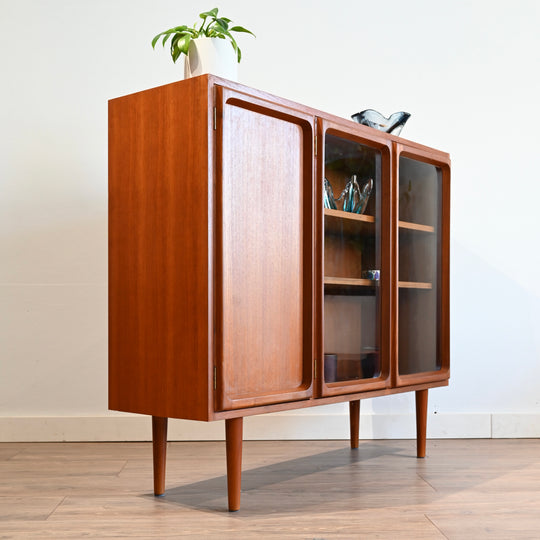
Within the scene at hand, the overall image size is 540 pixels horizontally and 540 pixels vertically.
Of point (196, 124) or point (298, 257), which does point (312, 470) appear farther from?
point (196, 124)

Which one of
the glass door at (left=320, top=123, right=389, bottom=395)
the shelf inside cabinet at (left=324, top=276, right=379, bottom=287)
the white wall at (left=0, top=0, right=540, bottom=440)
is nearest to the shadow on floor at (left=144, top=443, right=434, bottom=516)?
the glass door at (left=320, top=123, right=389, bottom=395)

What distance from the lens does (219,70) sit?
1.91 metres

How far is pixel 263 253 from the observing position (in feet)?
6.12

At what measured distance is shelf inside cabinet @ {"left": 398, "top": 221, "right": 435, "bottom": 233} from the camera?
243 cm

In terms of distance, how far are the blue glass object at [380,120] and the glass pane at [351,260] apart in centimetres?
15

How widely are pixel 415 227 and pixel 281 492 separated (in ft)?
3.52

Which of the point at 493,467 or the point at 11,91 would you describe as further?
the point at 11,91

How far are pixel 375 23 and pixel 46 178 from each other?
1.61 metres

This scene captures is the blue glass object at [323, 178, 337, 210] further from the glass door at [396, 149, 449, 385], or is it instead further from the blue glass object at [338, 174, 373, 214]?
the glass door at [396, 149, 449, 385]

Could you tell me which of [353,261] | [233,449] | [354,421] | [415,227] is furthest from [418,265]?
[233,449]

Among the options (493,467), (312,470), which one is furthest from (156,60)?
(493,467)

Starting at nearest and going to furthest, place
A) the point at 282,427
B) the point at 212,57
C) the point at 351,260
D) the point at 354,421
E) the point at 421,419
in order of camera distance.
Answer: the point at 212,57 → the point at 351,260 → the point at 421,419 → the point at 354,421 → the point at 282,427

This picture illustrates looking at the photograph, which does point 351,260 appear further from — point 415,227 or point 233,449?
point 233,449

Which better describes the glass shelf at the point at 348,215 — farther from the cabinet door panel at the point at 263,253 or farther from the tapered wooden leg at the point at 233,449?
the tapered wooden leg at the point at 233,449
